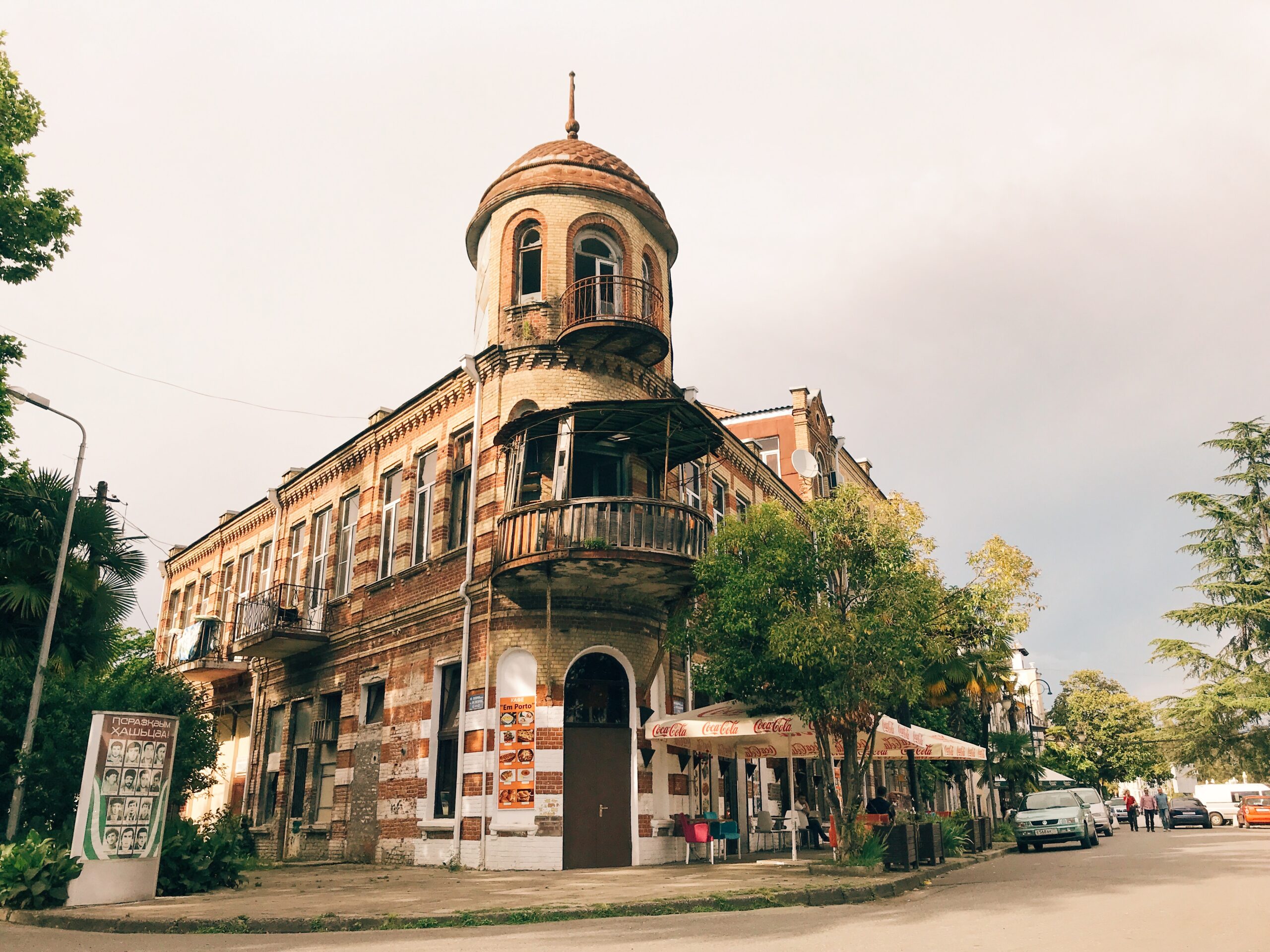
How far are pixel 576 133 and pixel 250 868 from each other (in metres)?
17.8

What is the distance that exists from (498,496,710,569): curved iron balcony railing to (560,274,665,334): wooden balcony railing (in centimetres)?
401

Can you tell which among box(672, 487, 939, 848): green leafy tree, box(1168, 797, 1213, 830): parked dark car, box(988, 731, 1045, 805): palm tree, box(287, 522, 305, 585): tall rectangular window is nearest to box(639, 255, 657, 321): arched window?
box(672, 487, 939, 848): green leafy tree

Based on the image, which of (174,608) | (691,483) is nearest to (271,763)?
(691,483)

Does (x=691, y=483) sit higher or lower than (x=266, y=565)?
higher

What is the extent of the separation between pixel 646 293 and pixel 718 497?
6219mm

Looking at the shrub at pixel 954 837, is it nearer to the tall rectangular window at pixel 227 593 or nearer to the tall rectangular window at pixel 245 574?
the tall rectangular window at pixel 245 574

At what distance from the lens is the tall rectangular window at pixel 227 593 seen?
101 ft

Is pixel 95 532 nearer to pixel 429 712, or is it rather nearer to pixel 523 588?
pixel 429 712

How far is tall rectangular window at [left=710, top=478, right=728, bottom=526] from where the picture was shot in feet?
76.3

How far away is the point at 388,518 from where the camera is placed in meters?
22.6

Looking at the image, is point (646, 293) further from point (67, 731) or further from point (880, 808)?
point (67, 731)

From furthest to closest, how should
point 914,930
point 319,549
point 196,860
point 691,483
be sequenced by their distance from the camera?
1. point 319,549
2. point 691,483
3. point 196,860
4. point 914,930

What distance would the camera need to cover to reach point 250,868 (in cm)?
1767

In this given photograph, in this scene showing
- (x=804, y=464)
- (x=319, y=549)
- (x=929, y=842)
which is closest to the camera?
(x=929, y=842)
